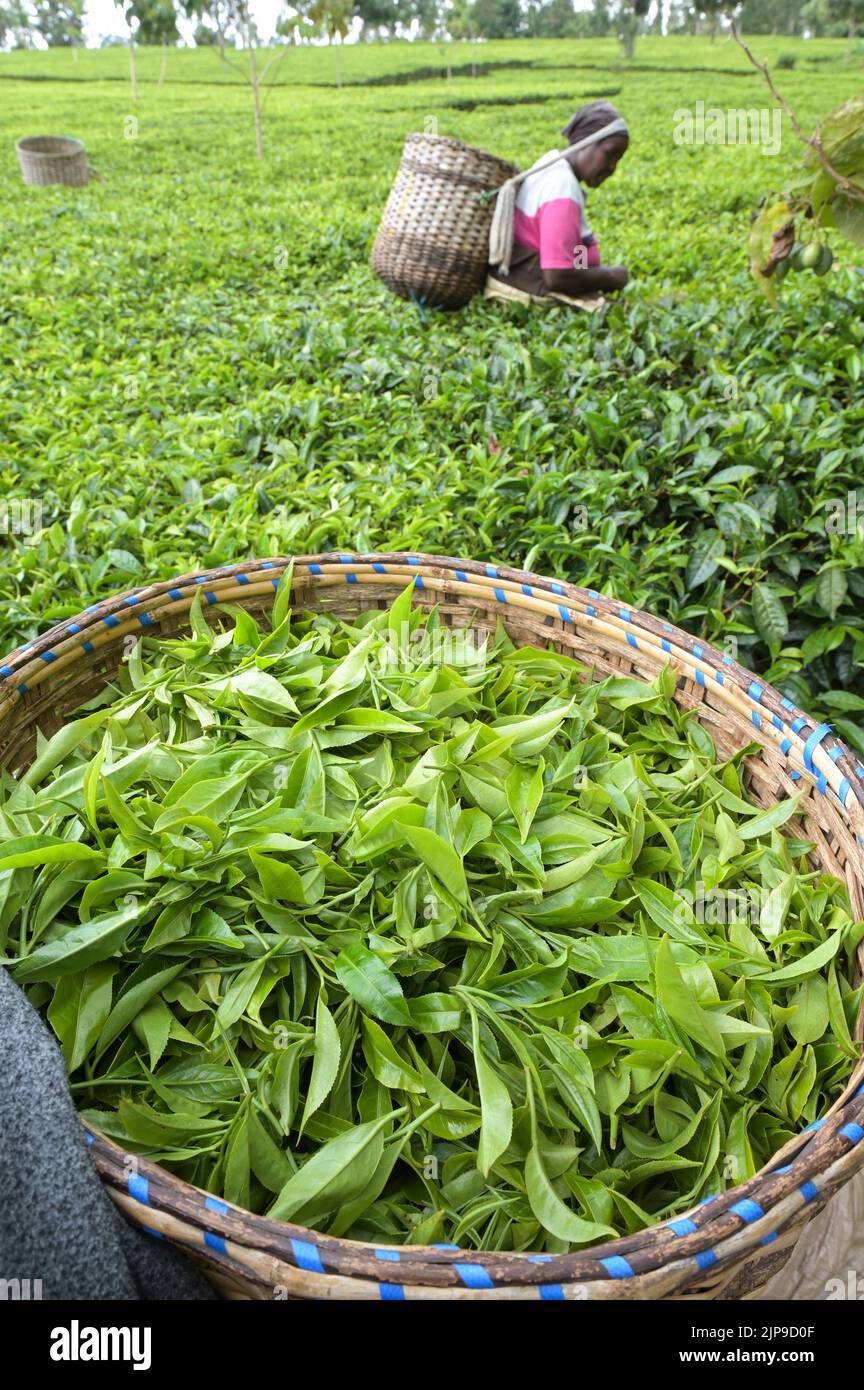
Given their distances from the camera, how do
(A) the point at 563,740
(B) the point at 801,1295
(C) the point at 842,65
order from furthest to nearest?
(C) the point at 842,65 < (A) the point at 563,740 < (B) the point at 801,1295

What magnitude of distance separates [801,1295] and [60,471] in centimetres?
236

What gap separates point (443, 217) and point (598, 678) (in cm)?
266

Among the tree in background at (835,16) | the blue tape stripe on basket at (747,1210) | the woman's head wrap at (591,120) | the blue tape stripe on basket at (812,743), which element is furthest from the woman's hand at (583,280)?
the tree in background at (835,16)

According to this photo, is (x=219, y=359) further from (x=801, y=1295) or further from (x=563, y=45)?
(x=563, y=45)

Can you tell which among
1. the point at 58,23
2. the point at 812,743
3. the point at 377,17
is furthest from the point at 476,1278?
the point at 58,23

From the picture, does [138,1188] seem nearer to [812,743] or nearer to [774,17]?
[812,743]

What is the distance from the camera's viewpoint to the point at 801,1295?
3.94 ft

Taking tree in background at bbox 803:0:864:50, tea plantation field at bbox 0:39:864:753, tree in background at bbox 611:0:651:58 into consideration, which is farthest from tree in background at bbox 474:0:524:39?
tea plantation field at bbox 0:39:864:753

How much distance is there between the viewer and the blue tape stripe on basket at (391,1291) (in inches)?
28.9

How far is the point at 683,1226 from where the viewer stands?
2.57 ft

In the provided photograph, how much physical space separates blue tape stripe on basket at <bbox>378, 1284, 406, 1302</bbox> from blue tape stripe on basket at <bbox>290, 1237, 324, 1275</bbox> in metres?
0.05

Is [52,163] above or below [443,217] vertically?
above

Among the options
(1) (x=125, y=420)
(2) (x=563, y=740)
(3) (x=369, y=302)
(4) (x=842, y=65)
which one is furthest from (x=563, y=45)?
(2) (x=563, y=740)

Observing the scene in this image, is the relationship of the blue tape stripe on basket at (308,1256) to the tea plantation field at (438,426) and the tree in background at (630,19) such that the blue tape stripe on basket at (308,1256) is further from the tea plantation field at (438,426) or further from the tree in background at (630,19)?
the tree in background at (630,19)
